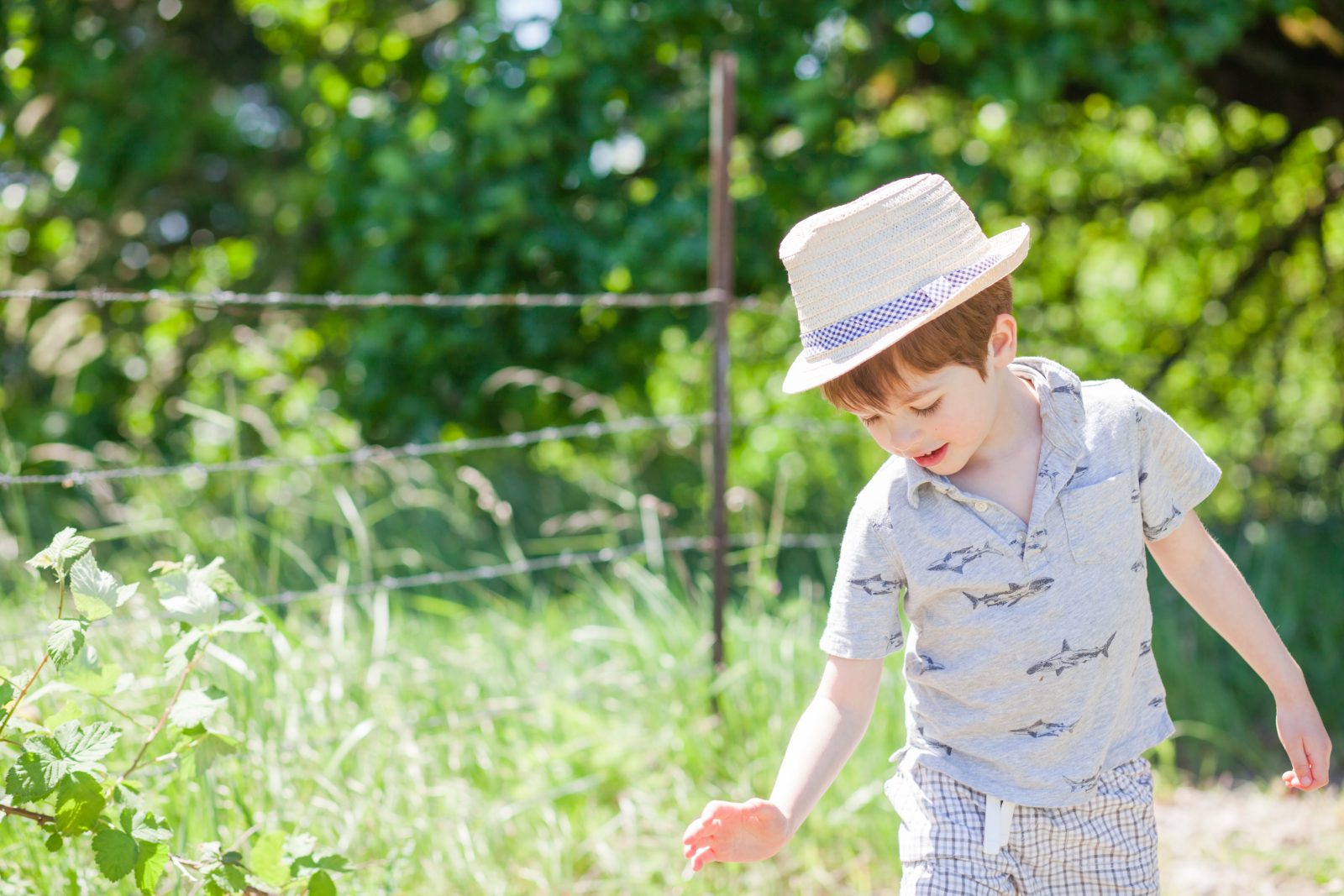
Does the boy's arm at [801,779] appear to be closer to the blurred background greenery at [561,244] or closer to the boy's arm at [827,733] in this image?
the boy's arm at [827,733]

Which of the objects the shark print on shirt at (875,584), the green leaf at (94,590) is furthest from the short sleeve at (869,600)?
the green leaf at (94,590)

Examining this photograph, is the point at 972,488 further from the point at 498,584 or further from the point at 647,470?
the point at 647,470

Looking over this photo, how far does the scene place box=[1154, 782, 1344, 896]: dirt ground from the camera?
2.75 meters

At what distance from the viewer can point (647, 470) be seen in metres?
4.92

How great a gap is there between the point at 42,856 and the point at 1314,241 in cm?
547

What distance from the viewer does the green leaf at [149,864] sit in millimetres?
1665

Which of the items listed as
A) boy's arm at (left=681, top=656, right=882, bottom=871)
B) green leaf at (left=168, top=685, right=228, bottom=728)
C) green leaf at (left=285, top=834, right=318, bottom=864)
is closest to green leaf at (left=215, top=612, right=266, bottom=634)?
green leaf at (left=168, top=685, right=228, bottom=728)

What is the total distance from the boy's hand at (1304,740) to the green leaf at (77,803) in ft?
5.20

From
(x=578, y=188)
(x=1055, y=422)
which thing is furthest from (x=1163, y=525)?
(x=578, y=188)

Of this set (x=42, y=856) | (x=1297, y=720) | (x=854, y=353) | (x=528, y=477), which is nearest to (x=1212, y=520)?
(x=528, y=477)

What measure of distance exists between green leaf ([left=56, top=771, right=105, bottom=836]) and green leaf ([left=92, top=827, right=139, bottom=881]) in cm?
3

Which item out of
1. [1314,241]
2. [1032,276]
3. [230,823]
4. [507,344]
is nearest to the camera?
[230,823]

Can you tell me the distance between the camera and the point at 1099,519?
1.60 metres

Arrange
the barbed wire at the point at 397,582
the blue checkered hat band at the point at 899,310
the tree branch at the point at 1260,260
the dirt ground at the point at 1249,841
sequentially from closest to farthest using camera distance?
the blue checkered hat band at the point at 899,310 < the barbed wire at the point at 397,582 < the dirt ground at the point at 1249,841 < the tree branch at the point at 1260,260
